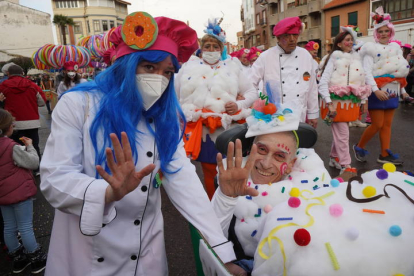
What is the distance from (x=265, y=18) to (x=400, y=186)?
43.2 meters

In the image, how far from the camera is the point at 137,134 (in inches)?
56.7

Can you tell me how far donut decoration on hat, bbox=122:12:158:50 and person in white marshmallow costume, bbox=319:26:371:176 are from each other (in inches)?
134

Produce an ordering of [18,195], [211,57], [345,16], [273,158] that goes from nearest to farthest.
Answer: [273,158], [18,195], [211,57], [345,16]

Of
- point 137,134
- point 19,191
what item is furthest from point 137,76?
point 19,191

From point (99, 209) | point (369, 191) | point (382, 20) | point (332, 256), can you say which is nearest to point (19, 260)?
point (99, 209)

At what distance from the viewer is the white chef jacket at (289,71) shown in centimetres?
371

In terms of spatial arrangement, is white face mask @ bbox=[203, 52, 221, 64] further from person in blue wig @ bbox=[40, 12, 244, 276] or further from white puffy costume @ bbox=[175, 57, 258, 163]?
person in blue wig @ bbox=[40, 12, 244, 276]

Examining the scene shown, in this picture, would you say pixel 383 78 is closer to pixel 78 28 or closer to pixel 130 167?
pixel 130 167

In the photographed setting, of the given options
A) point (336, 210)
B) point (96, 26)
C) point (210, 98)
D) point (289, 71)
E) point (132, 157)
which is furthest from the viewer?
point (96, 26)

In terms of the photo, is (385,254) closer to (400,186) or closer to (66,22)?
(400,186)

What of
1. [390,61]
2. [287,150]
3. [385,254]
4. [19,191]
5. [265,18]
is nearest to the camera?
[385,254]

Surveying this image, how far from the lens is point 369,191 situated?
1036 millimetres

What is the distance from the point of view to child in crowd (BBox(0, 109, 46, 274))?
2.52 meters

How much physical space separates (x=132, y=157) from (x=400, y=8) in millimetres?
27208
